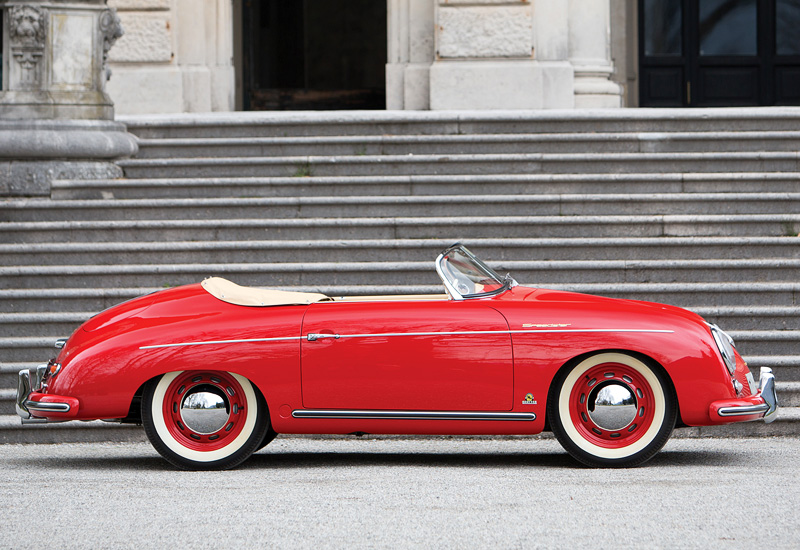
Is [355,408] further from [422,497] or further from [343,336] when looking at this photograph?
[422,497]

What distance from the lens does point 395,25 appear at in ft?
47.5

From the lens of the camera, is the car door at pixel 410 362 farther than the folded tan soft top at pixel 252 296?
No

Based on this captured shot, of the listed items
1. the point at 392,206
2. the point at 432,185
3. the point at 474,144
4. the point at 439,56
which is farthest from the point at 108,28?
the point at 439,56

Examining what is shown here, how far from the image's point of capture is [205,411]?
6031 millimetres

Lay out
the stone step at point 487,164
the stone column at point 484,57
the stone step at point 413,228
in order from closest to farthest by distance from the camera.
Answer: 1. the stone step at point 413,228
2. the stone step at point 487,164
3. the stone column at point 484,57

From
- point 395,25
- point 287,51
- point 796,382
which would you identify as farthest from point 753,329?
point 287,51

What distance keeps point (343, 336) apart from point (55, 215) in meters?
4.98

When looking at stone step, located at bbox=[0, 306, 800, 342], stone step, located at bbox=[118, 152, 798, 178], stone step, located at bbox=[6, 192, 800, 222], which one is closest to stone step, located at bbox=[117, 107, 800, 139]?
stone step, located at bbox=[118, 152, 798, 178]

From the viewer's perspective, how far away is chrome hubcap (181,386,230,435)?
19.8 feet

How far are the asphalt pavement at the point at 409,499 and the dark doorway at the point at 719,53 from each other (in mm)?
11037

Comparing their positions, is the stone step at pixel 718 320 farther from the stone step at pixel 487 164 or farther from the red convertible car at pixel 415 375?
the stone step at pixel 487 164

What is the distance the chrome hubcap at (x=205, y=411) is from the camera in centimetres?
603

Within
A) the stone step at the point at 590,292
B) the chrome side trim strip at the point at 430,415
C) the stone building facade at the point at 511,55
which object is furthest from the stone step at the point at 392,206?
the chrome side trim strip at the point at 430,415

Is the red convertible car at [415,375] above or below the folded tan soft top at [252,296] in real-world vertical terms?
below
